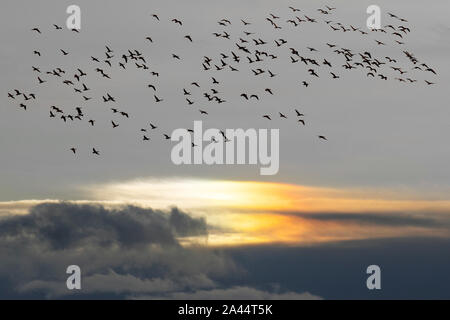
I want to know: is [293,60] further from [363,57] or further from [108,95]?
[108,95]

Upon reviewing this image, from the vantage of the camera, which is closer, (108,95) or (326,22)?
(326,22)

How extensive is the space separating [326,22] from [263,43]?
16.3 m

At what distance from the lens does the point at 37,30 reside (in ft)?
469

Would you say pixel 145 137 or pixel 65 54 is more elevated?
pixel 65 54

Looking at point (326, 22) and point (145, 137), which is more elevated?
point (326, 22)

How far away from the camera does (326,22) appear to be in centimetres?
13488

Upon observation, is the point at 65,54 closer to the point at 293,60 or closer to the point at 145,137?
the point at 145,137

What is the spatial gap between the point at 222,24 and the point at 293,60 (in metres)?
13.2

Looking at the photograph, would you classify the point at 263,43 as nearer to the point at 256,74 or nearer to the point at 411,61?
the point at 256,74

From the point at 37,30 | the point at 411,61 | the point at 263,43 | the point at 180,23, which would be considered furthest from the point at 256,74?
the point at 37,30

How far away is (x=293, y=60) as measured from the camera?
484 feet

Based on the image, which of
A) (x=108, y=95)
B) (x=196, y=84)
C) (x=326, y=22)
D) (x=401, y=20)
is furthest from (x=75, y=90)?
(x=401, y=20)

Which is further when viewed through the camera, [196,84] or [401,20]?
[196,84]

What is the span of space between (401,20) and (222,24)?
96.2 feet
